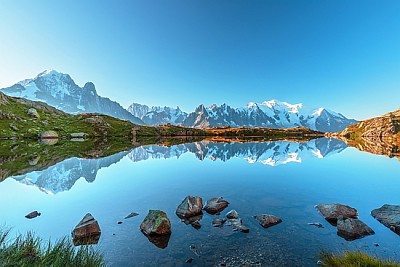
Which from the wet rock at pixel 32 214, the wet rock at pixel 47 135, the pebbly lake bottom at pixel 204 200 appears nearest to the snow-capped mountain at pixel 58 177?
the pebbly lake bottom at pixel 204 200

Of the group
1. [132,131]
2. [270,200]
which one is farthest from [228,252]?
[132,131]

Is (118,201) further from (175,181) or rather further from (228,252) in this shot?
(228,252)

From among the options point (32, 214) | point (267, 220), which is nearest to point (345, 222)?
point (267, 220)

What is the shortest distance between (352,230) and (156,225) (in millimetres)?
14753

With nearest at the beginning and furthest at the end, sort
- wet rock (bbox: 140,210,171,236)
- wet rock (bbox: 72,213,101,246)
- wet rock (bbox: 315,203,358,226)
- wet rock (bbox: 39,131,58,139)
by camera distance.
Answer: wet rock (bbox: 72,213,101,246) → wet rock (bbox: 140,210,171,236) → wet rock (bbox: 315,203,358,226) → wet rock (bbox: 39,131,58,139)

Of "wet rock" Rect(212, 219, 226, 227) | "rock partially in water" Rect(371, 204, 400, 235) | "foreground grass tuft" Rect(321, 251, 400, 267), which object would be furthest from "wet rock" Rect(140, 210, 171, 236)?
"rock partially in water" Rect(371, 204, 400, 235)

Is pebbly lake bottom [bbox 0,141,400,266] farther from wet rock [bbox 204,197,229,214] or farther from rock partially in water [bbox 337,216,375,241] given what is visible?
wet rock [bbox 204,197,229,214]

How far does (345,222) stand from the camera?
17219 millimetres

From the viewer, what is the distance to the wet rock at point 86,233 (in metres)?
15.2

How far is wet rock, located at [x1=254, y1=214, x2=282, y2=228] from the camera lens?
17909 mm

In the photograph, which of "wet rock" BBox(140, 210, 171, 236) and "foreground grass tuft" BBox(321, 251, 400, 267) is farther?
"wet rock" BBox(140, 210, 171, 236)

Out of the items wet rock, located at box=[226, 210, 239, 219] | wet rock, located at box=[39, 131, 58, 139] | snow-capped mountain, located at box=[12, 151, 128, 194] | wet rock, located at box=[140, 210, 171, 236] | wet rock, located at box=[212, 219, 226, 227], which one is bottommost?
wet rock, located at box=[212, 219, 226, 227]

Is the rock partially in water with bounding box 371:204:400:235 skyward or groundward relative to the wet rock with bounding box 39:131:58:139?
groundward

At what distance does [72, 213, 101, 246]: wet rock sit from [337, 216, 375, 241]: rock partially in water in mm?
18118
